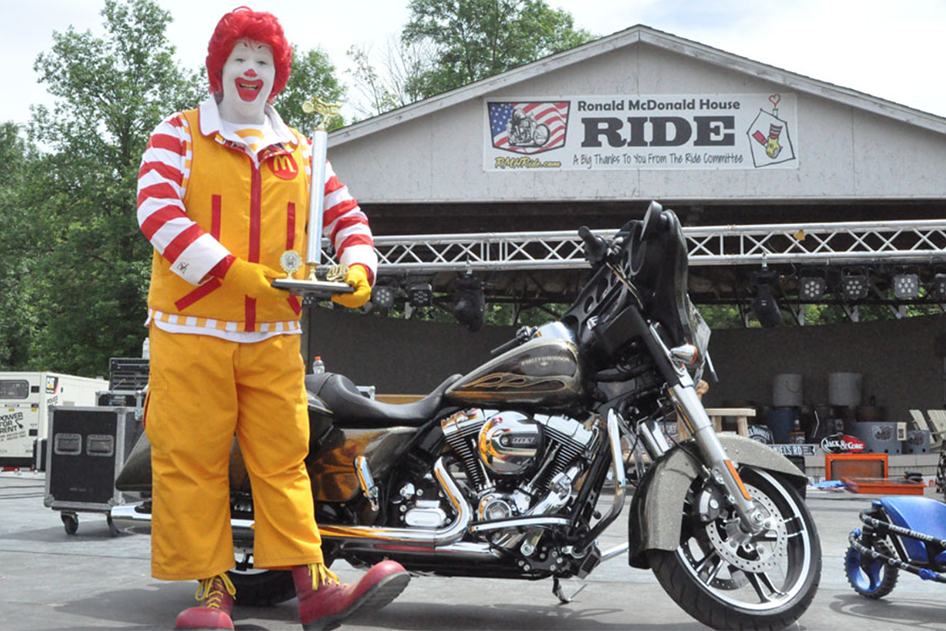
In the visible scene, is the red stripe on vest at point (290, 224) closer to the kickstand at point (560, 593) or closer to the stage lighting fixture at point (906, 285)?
the kickstand at point (560, 593)

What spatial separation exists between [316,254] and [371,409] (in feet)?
2.43

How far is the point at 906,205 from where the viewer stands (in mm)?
13570

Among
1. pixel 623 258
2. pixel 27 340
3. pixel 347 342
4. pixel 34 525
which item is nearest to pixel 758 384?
pixel 347 342

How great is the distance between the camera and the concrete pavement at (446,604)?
3455mm

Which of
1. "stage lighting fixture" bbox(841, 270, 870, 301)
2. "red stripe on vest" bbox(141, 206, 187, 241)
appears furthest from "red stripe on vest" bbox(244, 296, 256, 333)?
"stage lighting fixture" bbox(841, 270, 870, 301)

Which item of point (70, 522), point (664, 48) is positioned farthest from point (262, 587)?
point (664, 48)

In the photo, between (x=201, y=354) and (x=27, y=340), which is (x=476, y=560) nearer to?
(x=201, y=354)

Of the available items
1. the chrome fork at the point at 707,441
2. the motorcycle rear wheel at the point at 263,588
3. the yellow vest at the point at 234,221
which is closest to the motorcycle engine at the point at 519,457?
the chrome fork at the point at 707,441

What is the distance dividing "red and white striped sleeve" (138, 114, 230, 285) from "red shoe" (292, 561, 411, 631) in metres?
1.00

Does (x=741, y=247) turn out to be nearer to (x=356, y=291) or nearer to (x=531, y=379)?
(x=531, y=379)

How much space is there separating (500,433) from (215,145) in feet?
4.30

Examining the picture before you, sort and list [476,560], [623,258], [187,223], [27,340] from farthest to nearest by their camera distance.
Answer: [27,340], [623,258], [476,560], [187,223]

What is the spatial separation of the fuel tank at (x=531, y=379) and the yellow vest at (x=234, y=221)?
0.70 m

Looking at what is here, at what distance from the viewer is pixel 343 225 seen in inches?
137
